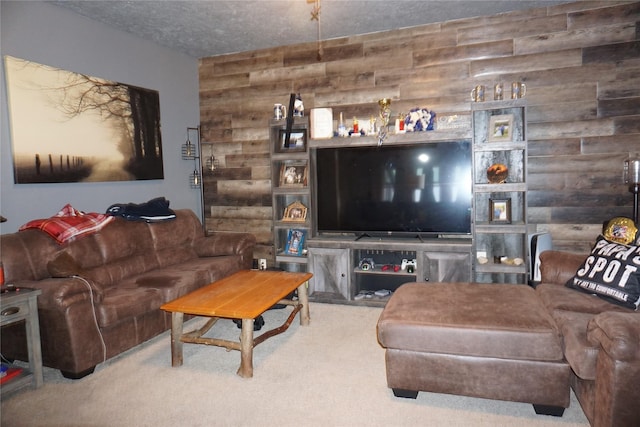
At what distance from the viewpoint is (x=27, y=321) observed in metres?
2.40

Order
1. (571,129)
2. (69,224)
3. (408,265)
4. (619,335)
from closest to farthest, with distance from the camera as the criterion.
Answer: (619,335) → (69,224) → (571,129) → (408,265)

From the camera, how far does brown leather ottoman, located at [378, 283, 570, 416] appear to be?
203cm

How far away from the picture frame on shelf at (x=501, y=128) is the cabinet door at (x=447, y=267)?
3.66ft

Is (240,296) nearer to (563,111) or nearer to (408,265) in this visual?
(408,265)

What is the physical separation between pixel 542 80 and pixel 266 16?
263 centimetres

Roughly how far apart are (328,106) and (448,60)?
1310mm

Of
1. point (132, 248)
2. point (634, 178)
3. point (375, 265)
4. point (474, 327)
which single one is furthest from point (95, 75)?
point (634, 178)

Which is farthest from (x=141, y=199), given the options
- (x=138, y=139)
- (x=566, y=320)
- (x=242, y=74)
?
(x=566, y=320)

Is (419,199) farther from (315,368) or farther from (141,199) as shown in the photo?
(141,199)

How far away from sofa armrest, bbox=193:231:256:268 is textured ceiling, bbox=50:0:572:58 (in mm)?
2104

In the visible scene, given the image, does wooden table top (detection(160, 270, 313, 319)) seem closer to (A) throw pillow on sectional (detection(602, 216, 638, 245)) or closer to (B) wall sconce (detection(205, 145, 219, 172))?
(B) wall sconce (detection(205, 145, 219, 172))

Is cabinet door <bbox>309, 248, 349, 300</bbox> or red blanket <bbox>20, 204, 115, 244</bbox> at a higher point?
red blanket <bbox>20, 204, 115, 244</bbox>

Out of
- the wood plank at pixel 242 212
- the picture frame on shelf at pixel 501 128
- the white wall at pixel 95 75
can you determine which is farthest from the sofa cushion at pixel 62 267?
the picture frame on shelf at pixel 501 128

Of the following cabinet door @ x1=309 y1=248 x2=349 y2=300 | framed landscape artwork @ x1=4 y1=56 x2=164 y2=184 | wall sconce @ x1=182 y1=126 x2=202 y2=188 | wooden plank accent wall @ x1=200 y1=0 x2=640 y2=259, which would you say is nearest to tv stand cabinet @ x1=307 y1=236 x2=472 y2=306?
cabinet door @ x1=309 y1=248 x2=349 y2=300
